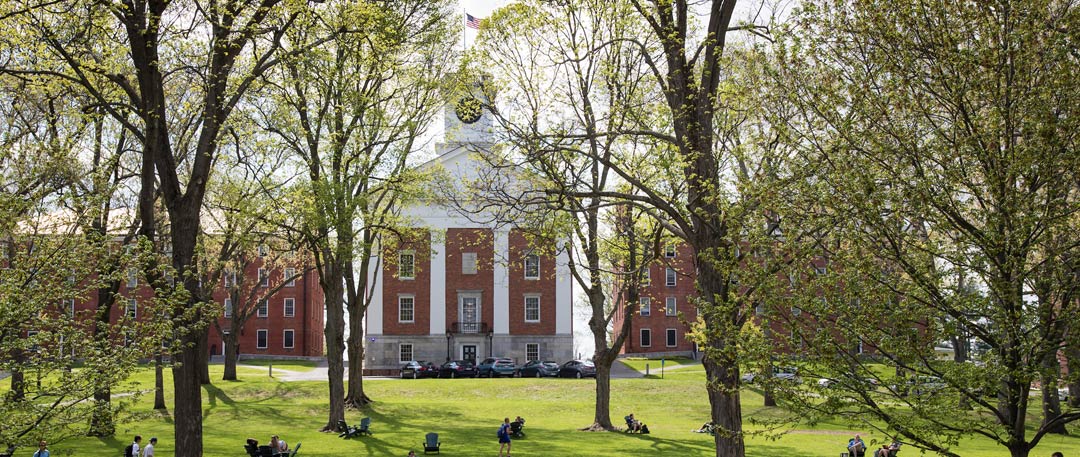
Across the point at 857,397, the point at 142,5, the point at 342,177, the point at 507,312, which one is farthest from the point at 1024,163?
the point at 507,312

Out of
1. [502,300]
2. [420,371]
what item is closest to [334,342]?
[420,371]

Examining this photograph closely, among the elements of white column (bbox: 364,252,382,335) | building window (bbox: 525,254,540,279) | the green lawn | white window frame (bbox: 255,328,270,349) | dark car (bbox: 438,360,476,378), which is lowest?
the green lawn

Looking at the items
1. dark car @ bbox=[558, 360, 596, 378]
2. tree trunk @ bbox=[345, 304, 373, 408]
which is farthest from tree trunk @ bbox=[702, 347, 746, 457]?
dark car @ bbox=[558, 360, 596, 378]

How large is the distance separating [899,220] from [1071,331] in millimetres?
2022

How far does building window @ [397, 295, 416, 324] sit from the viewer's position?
187 feet

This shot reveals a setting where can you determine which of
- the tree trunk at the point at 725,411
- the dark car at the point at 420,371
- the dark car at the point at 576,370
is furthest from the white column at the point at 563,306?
the tree trunk at the point at 725,411

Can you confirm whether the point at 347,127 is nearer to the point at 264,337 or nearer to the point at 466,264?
the point at 466,264

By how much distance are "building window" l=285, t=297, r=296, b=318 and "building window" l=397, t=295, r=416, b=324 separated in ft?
63.1

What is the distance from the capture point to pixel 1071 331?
8109 millimetres

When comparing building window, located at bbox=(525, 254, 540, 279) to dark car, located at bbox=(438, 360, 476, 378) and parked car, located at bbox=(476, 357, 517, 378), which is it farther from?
dark car, located at bbox=(438, 360, 476, 378)

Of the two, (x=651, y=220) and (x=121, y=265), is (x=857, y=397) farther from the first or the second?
(x=651, y=220)

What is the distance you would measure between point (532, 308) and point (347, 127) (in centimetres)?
3205

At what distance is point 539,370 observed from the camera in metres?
51.4

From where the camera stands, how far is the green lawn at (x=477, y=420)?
982 inches
